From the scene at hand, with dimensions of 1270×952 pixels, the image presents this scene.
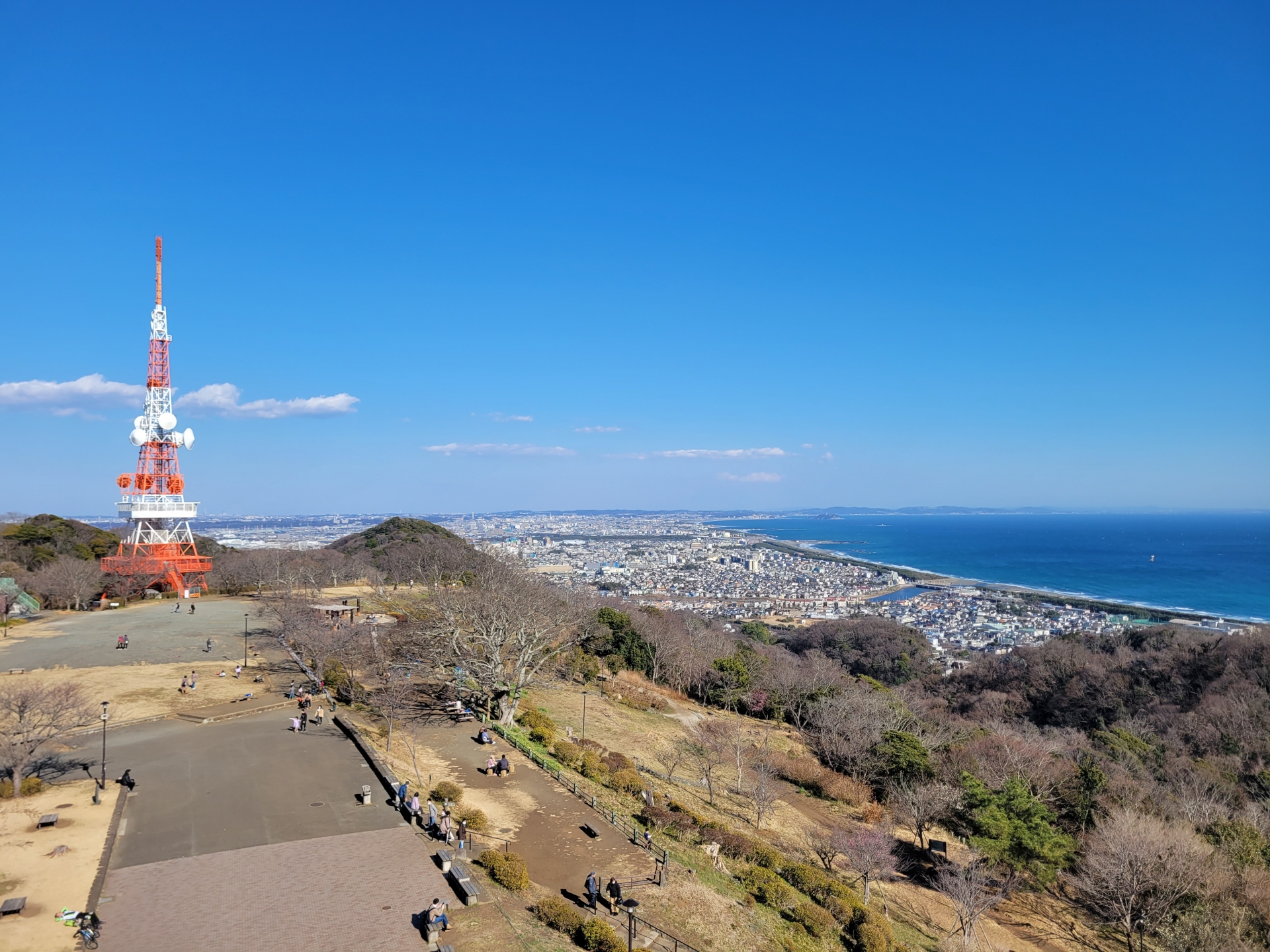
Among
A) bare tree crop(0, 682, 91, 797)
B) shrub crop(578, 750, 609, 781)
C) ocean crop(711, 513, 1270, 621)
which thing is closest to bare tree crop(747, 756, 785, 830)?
shrub crop(578, 750, 609, 781)

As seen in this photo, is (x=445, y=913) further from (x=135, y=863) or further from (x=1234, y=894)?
(x=1234, y=894)

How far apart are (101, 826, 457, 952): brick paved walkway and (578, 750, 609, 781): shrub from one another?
7.99 metres

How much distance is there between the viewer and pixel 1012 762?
2605cm

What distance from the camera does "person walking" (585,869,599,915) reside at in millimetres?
14828

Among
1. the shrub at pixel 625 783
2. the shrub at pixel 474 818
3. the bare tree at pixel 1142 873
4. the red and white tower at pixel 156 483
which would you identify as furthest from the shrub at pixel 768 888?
the red and white tower at pixel 156 483

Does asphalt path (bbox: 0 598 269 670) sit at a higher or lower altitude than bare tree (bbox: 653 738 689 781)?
higher

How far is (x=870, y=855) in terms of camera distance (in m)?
19.9

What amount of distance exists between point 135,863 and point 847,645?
2216 inches

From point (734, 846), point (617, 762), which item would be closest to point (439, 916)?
point (734, 846)

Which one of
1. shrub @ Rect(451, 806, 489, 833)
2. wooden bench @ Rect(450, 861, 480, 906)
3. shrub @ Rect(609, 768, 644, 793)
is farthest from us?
shrub @ Rect(609, 768, 644, 793)

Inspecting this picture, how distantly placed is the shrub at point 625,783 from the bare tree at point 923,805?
9554 millimetres

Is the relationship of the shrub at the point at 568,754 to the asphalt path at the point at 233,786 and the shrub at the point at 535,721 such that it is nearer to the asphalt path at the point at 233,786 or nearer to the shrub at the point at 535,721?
the shrub at the point at 535,721

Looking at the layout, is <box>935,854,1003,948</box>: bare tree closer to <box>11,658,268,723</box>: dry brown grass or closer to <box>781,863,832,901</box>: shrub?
<box>781,863,832,901</box>: shrub

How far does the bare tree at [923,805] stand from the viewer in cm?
2342
